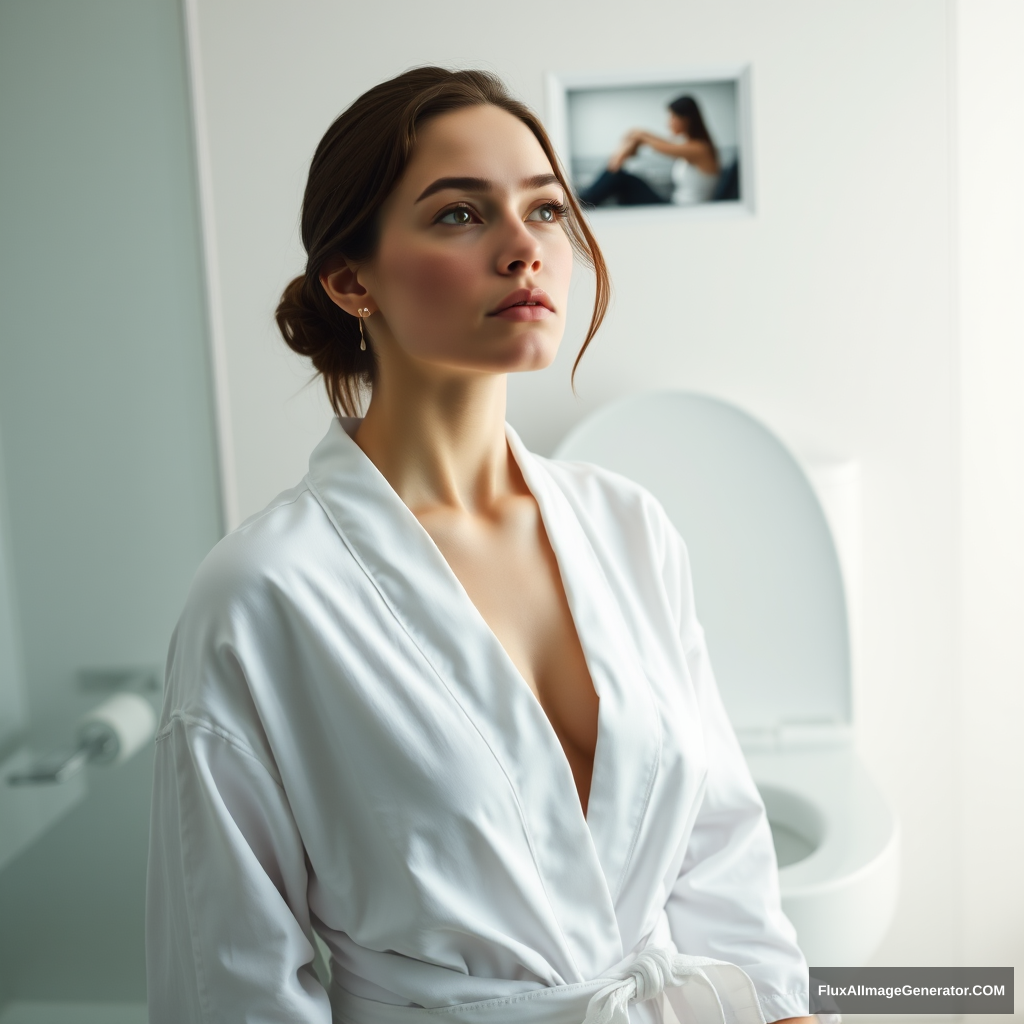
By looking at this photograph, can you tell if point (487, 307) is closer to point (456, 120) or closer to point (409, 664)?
point (456, 120)

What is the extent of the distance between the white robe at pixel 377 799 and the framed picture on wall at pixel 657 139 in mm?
923

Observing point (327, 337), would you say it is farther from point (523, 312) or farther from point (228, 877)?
point (228, 877)

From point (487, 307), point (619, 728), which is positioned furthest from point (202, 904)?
point (487, 307)

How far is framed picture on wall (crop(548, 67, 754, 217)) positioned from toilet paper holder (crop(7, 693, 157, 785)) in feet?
3.36

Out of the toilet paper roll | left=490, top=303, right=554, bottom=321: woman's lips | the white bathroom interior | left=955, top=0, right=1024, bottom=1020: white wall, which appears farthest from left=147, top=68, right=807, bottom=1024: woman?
left=955, top=0, right=1024, bottom=1020: white wall

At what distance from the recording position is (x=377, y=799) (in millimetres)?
684

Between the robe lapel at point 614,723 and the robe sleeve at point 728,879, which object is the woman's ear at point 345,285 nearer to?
the robe lapel at point 614,723

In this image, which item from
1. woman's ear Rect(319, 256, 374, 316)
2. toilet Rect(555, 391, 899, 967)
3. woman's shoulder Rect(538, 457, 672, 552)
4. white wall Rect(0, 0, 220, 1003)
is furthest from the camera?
A: toilet Rect(555, 391, 899, 967)

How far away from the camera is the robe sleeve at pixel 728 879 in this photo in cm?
81

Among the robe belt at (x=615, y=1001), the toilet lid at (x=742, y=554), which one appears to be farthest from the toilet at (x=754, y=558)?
the robe belt at (x=615, y=1001)

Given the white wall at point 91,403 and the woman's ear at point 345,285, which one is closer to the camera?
the woman's ear at point 345,285

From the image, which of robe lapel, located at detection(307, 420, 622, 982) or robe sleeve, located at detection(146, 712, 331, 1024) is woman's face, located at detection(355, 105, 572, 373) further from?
robe sleeve, located at detection(146, 712, 331, 1024)

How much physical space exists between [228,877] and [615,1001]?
30 centimetres

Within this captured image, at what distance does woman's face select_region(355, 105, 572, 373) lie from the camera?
708mm
